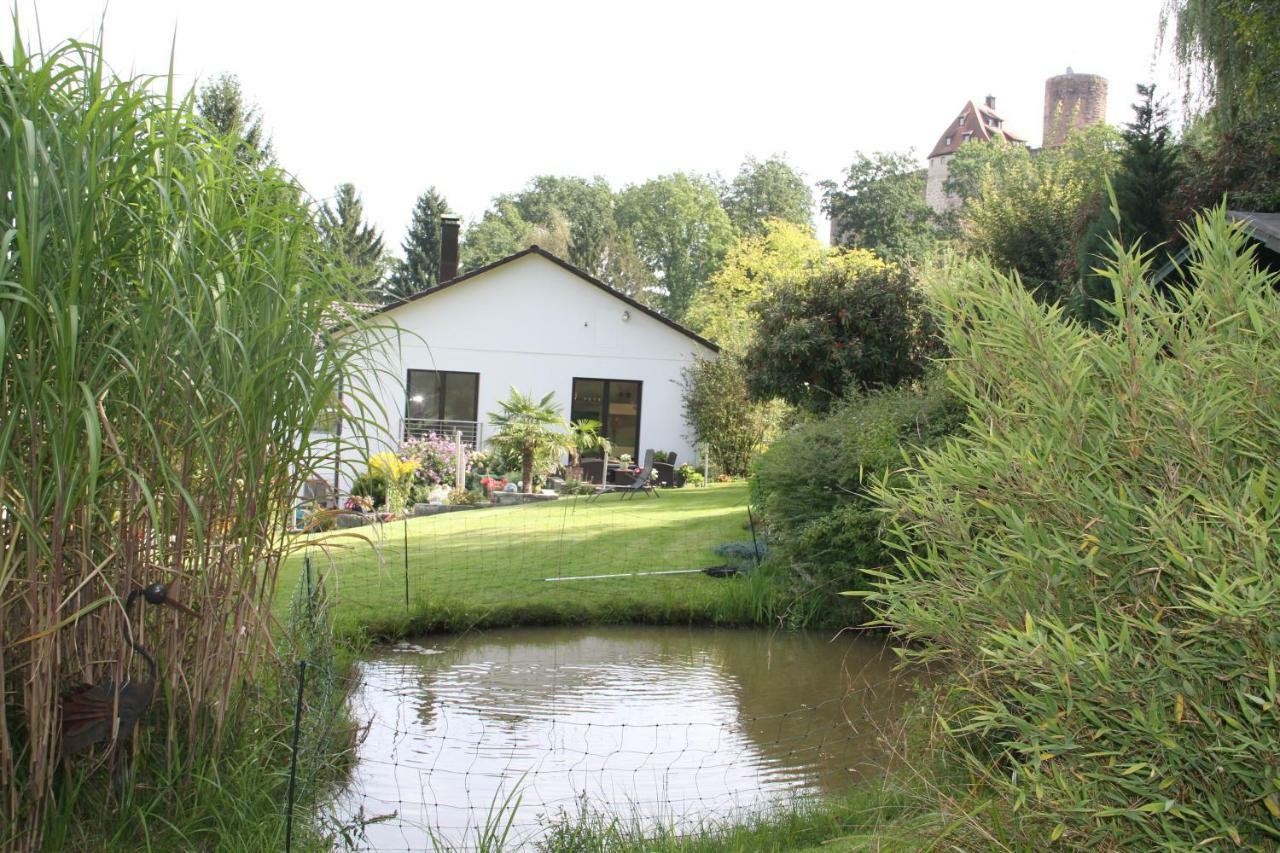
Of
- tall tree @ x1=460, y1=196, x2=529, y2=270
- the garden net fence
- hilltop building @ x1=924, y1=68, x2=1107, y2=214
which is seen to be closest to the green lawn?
the garden net fence

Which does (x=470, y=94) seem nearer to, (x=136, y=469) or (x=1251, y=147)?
(x=136, y=469)

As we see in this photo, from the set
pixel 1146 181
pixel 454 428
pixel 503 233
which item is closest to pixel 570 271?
pixel 454 428

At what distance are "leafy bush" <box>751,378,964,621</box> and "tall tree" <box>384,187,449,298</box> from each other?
152ft

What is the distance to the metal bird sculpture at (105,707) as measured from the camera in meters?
3.25

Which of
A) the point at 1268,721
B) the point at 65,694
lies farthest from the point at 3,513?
the point at 1268,721

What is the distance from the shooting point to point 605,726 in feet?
22.1

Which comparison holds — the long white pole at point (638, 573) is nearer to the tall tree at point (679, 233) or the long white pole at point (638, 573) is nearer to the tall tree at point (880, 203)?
the tall tree at point (880, 203)

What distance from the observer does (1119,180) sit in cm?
1509

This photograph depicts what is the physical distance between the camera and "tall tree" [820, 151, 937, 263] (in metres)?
60.1

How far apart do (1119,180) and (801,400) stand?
17.9ft

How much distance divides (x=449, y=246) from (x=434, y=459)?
8.22m

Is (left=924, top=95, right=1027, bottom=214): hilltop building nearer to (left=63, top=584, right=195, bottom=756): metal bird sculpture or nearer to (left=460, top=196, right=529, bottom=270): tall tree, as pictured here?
(left=460, top=196, right=529, bottom=270): tall tree

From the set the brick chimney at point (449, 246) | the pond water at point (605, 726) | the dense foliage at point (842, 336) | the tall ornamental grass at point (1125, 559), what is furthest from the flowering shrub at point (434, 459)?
the tall ornamental grass at point (1125, 559)

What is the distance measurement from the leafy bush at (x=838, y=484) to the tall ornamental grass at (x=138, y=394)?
5.91 metres
